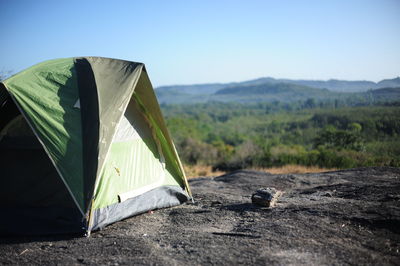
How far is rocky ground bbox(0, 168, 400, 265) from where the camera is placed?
4598mm

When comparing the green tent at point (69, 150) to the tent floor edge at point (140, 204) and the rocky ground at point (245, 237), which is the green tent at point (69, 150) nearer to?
the tent floor edge at point (140, 204)

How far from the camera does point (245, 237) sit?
5.31m

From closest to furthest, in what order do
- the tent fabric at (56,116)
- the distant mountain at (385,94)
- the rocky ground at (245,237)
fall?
the rocky ground at (245,237) → the tent fabric at (56,116) → the distant mountain at (385,94)

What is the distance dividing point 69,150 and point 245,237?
3184 millimetres

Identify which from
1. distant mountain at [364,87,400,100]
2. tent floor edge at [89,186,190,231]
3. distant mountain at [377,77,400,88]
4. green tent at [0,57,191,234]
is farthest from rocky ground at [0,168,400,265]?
distant mountain at [364,87,400,100]


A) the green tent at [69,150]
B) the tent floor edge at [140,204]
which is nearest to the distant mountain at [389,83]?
the tent floor edge at [140,204]

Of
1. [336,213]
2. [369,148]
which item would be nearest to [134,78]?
[336,213]

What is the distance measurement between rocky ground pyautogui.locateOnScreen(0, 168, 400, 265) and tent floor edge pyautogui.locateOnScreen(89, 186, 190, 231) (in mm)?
126

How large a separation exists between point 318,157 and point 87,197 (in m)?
16.7

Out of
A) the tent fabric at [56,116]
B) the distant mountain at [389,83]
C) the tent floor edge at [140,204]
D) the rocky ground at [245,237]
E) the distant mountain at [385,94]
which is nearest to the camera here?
the rocky ground at [245,237]

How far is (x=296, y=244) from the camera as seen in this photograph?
495 centimetres

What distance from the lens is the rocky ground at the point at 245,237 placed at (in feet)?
15.1

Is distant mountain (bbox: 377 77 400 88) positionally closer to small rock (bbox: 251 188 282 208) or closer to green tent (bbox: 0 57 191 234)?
small rock (bbox: 251 188 282 208)

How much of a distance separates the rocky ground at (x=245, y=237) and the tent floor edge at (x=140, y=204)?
13 cm
